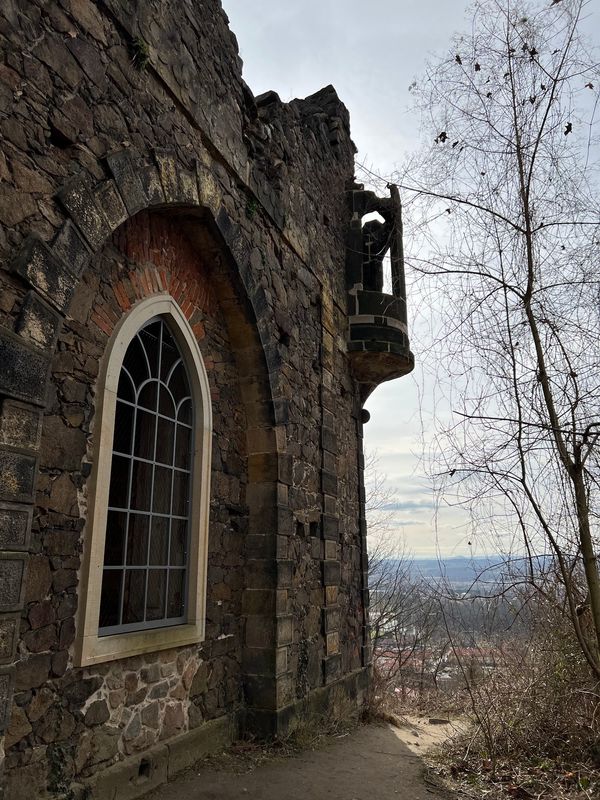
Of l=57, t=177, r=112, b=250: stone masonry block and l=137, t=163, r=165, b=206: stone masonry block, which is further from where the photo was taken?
l=137, t=163, r=165, b=206: stone masonry block

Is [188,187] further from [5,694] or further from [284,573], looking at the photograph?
[5,694]

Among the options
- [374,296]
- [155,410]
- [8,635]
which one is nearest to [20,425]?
[8,635]

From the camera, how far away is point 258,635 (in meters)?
5.83

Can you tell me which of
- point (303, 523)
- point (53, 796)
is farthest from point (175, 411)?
point (53, 796)

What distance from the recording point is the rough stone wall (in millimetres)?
3389

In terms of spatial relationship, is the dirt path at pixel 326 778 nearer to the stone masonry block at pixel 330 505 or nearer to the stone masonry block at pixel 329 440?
the stone masonry block at pixel 330 505

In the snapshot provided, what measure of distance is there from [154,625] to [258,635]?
4.64ft

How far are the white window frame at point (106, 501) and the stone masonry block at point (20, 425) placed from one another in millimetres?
820

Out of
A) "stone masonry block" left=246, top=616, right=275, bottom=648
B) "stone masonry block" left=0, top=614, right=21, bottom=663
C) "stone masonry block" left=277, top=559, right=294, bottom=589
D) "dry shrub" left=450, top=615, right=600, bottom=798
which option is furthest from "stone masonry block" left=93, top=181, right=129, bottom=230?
"dry shrub" left=450, top=615, right=600, bottom=798

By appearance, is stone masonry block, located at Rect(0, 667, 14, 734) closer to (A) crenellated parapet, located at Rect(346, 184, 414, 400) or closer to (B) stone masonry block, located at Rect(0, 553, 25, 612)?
(B) stone masonry block, located at Rect(0, 553, 25, 612)

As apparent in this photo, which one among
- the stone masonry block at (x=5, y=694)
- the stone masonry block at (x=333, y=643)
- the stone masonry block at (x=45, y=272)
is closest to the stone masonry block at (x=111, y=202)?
the stone masonry block at (x=45, y=272)

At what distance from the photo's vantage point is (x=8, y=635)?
3010mm

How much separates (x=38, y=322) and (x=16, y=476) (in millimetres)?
837

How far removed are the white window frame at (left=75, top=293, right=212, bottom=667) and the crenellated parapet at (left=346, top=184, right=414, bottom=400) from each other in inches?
156
